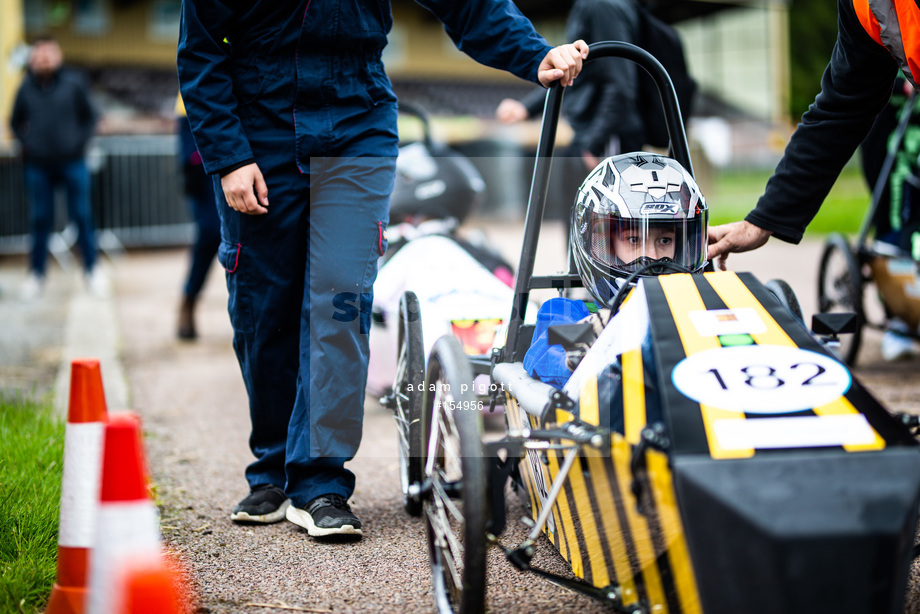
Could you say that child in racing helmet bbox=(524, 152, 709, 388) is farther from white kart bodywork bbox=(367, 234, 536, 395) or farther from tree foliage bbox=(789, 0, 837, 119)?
tree foliage bbox=(789, 0, 837, 119)

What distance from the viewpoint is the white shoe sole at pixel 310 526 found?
292 cm

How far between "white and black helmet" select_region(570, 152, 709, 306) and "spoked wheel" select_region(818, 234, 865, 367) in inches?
103

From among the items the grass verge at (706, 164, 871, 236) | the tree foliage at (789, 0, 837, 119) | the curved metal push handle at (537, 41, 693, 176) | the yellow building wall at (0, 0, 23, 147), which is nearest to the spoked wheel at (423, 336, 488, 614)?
the curved metal push handle at (537, 41, 693, 176)

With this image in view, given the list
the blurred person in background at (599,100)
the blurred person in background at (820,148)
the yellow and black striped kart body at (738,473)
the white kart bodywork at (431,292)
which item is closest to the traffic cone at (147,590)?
the yellow and black striped kart body at (738,473)

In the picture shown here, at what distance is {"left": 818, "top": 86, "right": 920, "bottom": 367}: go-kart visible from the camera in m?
5.10

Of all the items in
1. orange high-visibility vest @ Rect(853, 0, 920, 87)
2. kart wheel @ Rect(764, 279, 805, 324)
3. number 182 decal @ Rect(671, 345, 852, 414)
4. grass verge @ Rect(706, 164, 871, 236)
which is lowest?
grass verge @ Rect(706, 164, 871, 236)

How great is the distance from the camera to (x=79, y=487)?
2.29 metres

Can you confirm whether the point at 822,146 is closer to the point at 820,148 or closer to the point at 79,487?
the point at 820,148

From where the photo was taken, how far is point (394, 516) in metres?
3.23

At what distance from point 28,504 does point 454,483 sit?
1.49 m

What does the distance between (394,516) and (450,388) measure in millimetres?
1169

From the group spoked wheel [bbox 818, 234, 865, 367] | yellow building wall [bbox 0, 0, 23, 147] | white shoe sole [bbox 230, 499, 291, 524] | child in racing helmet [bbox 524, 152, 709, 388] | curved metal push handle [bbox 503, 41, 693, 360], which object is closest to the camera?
child in racing helmet [bbox 524, 152, 709, 388]

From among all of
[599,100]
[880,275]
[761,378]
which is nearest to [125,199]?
[599,100]

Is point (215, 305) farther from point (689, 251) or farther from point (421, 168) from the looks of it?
point (689, 251)
